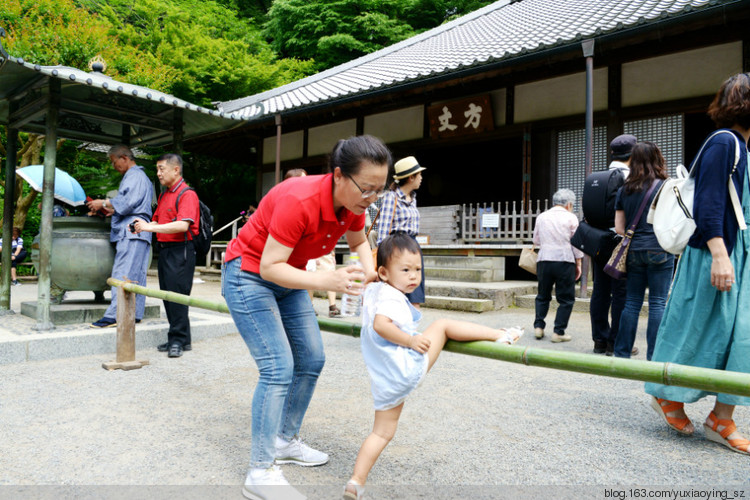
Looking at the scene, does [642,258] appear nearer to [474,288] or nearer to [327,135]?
[474,288]

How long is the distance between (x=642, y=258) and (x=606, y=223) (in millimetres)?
872

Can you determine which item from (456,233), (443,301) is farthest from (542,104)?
(443,301)

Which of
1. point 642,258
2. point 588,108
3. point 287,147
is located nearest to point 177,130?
point 642,258

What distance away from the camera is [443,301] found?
820 centimetres

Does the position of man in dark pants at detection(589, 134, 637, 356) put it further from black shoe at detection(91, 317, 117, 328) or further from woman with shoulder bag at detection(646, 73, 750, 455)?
black shoe at detection(91, 317, 117, 328)

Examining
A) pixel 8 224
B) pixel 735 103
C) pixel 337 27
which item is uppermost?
pixel 337 27

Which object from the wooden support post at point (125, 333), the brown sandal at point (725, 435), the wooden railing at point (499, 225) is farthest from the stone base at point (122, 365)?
the wooden railing at point (499, 225)

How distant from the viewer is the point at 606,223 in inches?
190

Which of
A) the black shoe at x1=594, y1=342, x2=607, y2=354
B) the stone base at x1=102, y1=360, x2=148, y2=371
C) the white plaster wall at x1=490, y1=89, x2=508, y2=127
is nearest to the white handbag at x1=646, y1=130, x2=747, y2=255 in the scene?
the black shoe at x1=594, y1=342, x2=607, y2=354

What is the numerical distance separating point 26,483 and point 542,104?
10376 millimetres

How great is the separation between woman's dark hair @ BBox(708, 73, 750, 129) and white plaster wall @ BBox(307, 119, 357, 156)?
36.5 feet

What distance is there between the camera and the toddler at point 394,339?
6.73 feet

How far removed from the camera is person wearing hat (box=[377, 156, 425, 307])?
431 cm

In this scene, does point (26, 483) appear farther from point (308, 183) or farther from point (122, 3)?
point (122, 3)
